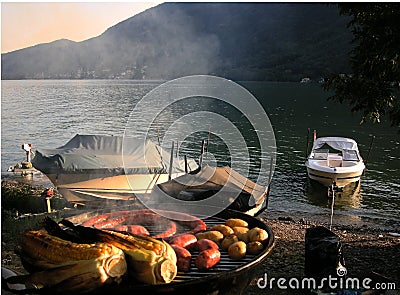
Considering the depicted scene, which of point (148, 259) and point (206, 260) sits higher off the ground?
point (148, 259)

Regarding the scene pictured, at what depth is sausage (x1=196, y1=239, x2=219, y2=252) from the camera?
5.49 m

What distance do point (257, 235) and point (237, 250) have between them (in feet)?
1.49

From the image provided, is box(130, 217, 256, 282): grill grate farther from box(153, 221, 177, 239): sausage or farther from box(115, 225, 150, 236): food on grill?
box(115, 225, 150, 236): food on grill

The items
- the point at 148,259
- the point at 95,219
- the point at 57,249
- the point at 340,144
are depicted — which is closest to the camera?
the point at 148,259

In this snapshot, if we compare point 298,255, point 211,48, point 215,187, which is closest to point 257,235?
point 298,255

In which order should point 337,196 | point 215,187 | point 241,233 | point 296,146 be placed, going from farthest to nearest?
point 296,146 < point 337,196 < point 215,187 < point 241,233

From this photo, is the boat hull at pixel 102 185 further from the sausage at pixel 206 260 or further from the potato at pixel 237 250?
the sausage at pixel 206 260

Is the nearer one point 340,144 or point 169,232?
point 169,232

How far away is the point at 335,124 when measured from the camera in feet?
217

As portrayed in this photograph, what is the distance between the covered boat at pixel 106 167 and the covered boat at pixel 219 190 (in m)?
1.02

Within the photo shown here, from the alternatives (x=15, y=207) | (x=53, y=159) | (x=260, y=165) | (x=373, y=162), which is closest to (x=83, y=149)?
(x=53, y=159)

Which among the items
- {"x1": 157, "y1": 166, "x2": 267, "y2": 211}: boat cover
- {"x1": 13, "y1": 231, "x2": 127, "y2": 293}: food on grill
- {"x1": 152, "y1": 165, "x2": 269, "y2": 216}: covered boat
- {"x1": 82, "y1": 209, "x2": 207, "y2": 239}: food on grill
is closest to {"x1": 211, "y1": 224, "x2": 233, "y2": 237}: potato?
{"x1": 82, "y1": 209, "x2": 207, "y2": 239}: food on grill

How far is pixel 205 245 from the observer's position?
5520 millimetres

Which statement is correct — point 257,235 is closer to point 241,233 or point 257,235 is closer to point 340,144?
point 241,233
